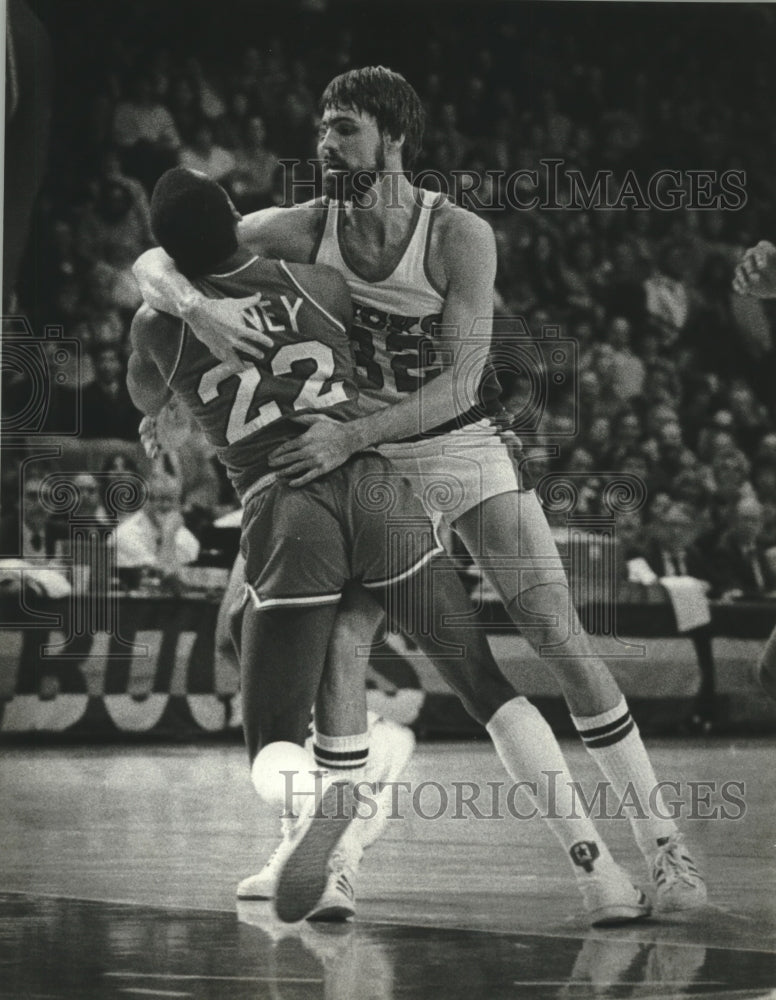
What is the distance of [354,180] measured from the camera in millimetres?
3834

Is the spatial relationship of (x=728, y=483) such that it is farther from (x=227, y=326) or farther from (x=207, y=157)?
(x=207, y=157)

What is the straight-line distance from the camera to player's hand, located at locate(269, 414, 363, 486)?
3.46 metres

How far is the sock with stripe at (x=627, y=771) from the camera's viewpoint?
3691 millimetres

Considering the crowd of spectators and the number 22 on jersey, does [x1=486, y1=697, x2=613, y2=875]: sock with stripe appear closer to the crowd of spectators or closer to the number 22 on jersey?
the crowd of spectators

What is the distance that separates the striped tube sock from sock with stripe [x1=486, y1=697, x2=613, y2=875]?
1.08ft

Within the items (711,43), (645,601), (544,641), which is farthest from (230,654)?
(711,43)

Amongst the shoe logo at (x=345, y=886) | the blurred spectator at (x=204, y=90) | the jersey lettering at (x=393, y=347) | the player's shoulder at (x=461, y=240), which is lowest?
the shoe logo at (x=345, y=886)

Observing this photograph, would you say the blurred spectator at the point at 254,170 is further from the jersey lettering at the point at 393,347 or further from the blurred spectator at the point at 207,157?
the jersey lettering at the point at 393,347

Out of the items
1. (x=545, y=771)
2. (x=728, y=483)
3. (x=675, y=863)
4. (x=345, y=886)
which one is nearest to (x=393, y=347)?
(x=545, y=771)

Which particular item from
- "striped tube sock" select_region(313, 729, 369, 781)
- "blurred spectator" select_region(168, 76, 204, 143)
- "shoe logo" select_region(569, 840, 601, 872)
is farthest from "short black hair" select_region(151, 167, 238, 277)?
"shoe logo" select_region(569, 840, 601, 872)

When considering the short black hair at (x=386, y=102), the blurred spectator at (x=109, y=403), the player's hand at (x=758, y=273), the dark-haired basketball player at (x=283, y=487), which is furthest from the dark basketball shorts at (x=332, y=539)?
the player's hand at (x=758, y=273)

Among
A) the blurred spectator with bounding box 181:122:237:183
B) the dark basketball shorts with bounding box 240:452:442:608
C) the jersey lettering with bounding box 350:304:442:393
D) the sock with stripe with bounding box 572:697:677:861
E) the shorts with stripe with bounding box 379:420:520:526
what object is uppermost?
the blurred spectator with bounding box 181:122:237:183

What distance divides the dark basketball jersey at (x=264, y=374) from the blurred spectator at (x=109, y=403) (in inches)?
13.1

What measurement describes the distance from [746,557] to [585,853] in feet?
4.02
